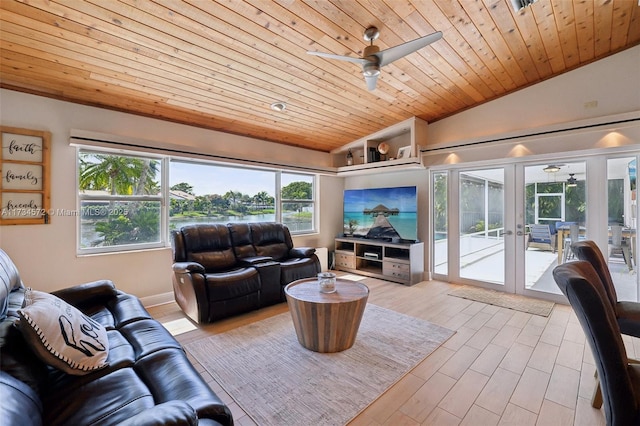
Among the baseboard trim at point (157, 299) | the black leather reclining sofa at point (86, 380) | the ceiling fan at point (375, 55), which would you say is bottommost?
the baseboard trim at point (157, 299)

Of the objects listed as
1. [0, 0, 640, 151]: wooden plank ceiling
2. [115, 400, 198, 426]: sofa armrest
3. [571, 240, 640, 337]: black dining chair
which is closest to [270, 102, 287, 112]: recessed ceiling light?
[0, 0, 640, 151]: wooden plank ceiling

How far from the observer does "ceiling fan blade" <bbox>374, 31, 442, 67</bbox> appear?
209 centimetres

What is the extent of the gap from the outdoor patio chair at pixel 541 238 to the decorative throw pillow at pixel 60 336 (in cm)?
493

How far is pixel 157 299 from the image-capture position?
3.72 meters

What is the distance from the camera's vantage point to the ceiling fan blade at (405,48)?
6.86ft

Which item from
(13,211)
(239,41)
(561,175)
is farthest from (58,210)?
(561,175)

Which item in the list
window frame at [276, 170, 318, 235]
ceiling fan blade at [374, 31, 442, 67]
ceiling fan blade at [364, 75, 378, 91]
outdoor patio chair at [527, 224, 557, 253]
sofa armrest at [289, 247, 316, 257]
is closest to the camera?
ceiling fan blade at [374, 31, 442, 67]

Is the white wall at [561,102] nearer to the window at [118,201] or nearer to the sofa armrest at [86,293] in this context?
the window at [118,201]

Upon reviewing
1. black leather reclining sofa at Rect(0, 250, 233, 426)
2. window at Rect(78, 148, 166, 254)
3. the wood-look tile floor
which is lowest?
the wood-look tile floor

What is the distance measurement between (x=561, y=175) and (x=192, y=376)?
187 inches

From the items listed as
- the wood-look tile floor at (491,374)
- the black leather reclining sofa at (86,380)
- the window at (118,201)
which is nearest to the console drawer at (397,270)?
the wood-look tile floor at (491,374)

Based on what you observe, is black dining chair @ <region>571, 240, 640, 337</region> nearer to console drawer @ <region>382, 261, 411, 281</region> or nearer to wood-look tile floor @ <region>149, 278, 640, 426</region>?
wood-look tile floor @ <region>149, 278, 640, 426</region>

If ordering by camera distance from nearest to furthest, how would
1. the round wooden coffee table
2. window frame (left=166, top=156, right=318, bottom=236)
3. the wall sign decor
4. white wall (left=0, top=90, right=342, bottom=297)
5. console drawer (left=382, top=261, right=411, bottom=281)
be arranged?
the round wooden coffee table < the wall sign decor < white wall (left=0, top=90, right=342, bottom=297) < window frame (left=166, top=156, right=318, bottom=236) < console drawer (left=382, top=261, right=411, bottom=281)

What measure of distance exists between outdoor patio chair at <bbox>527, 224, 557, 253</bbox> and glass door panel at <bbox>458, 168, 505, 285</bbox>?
14.6 inches
